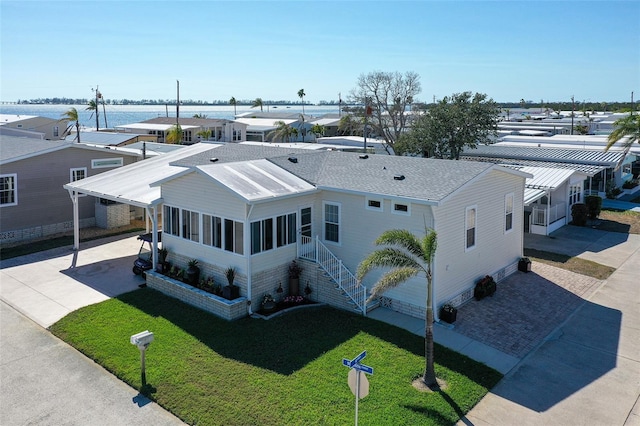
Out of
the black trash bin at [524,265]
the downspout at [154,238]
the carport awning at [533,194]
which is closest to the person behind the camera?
the downspout at [154,238]

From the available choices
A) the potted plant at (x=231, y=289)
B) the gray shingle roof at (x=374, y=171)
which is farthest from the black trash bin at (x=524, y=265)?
the potted plant at (x=231, y=289)

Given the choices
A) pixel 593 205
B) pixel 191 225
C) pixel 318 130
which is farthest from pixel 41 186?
pixel 318 130

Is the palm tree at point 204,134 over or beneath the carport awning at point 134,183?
over

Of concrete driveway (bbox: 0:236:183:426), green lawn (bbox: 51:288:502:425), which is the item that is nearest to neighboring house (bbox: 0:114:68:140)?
concrete driveway (bbox: 0:236:183:426)

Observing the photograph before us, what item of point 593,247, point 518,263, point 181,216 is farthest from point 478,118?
point 181,216

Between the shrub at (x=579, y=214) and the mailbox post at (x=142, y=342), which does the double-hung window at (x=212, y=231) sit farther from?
the shrub at (x=579, y=214)

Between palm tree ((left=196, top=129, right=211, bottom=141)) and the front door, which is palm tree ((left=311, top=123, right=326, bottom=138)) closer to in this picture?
palm tree ((left=196, top=129, right=211, bottom=141))

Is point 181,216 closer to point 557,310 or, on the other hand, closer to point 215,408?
point 215,408
